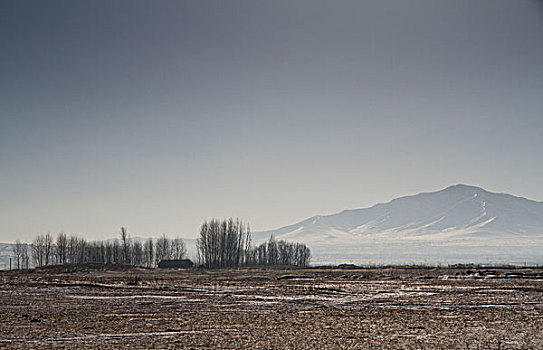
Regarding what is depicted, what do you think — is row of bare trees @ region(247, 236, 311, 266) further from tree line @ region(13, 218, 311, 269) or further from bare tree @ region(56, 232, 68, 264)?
bare tree @ region(56, 232, 68, 264)

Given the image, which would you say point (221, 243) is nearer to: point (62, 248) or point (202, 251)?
point (202, 251)

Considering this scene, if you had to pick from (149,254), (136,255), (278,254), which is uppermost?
(136,255)

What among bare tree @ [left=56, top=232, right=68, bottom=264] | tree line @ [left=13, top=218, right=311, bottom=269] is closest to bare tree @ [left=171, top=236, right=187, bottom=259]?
tree line @ [left=13, top=218, right=311, bottom=269]

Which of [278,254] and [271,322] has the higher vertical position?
[271,322]

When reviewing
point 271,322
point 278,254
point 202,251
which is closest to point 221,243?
point 202,251

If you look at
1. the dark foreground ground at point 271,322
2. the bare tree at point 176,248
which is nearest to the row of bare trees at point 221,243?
the bare tree at point 176,248

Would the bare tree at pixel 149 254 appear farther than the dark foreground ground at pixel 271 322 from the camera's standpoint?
Yes

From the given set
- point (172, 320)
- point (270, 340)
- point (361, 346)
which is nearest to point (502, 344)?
point (361, 346)

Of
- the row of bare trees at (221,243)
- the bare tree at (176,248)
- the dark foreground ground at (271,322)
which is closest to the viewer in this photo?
the dark foreground ground at (271,322)

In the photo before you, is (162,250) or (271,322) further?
(162,250)

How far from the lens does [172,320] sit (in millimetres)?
23250

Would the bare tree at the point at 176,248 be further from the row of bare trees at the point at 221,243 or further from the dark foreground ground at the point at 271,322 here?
the dark foreground ground at the point at 271,322

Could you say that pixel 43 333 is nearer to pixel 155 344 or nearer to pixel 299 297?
pixel 155 344

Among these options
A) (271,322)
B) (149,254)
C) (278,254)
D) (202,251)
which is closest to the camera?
(271,322)
